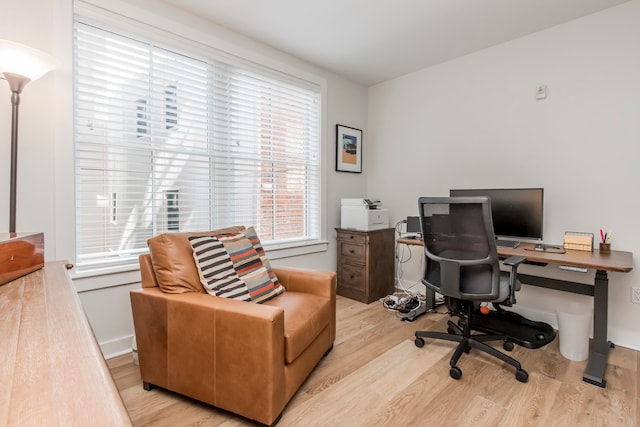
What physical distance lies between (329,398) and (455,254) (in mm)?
1161

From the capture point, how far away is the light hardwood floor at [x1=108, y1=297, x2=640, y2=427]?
1553mm

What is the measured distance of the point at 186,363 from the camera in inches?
62.6

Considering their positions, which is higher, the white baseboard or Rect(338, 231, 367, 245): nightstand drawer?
Rect(338, 231, 367, 245): nightstand drawer

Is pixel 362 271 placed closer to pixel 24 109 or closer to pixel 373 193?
pixel 373 193

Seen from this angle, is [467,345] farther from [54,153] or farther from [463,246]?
[54,153]

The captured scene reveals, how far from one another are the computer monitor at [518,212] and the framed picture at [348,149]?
1540 mm

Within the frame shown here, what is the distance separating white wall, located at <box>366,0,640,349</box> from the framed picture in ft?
1.91

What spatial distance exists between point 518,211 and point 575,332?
933 millimetres

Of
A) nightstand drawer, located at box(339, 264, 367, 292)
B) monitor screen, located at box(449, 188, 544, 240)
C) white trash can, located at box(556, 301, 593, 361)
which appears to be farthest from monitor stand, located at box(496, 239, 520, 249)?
nightstand drawer, located at box(339, 264, 367, 292)

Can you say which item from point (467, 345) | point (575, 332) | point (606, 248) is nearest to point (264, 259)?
point (467, 345)

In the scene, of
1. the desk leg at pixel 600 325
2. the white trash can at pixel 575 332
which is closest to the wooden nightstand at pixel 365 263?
the white trash can at pixel 575 332

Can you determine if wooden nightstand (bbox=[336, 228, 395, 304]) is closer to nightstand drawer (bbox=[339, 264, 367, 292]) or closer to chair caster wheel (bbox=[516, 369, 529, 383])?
nightstand drawer (bbox=[339, 264, 367, 292])

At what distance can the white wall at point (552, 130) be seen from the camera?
2.29 meters

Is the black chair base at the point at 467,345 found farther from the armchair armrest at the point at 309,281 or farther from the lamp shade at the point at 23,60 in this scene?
the lamp shade at the point at 23,60
